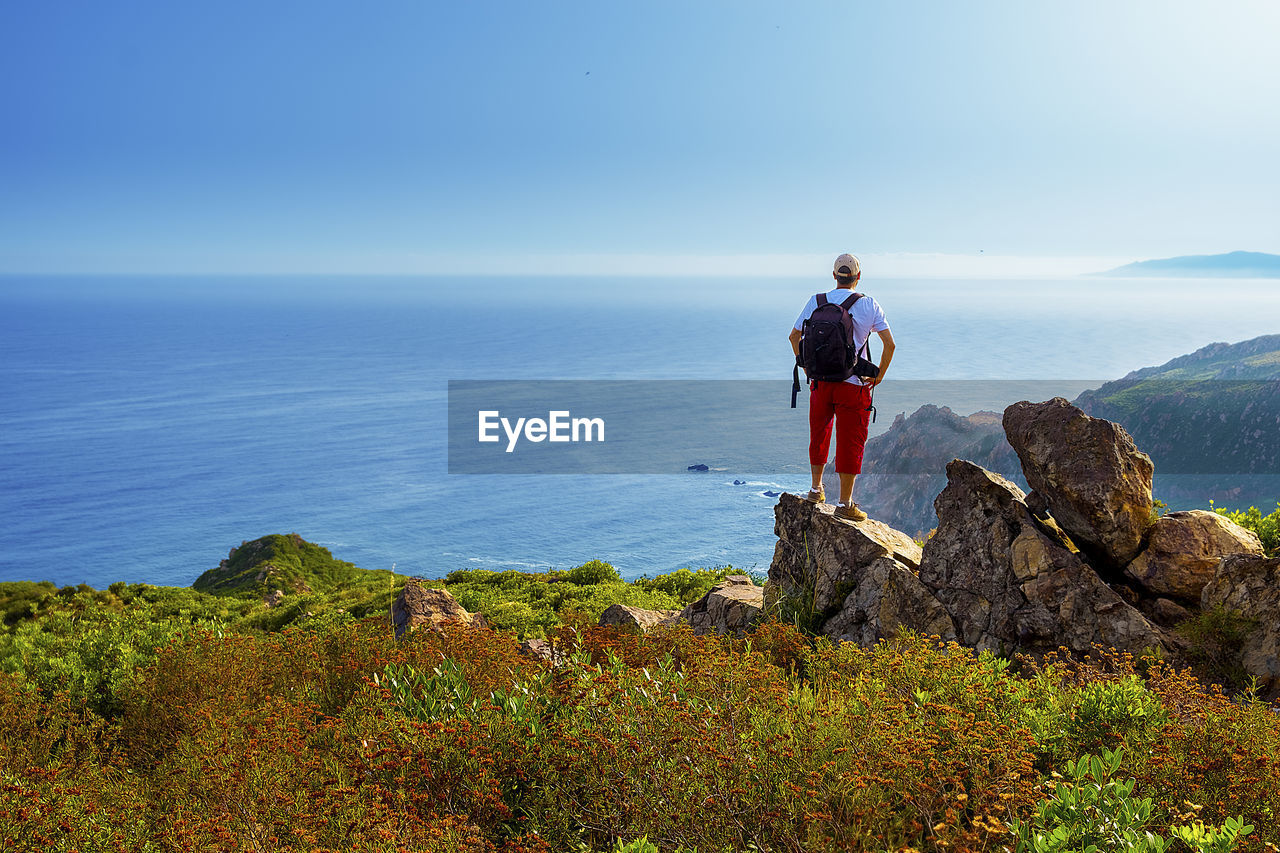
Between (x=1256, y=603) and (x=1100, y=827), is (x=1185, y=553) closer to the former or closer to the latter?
(x=1256, y=603)

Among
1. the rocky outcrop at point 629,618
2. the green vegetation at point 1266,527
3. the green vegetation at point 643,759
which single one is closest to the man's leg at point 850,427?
the green vegetation at point 643,759

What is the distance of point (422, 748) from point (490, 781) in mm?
542

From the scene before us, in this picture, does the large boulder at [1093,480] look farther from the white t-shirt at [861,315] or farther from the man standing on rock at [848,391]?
the white t-shirt at [861,315]

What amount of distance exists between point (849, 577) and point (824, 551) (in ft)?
1.75

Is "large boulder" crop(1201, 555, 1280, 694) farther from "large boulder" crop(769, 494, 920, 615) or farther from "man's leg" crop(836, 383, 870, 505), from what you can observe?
"man's leg" crop(836, 383, 870, 505)

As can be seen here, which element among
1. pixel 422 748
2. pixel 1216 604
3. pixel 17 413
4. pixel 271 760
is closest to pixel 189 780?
pixel 271 760

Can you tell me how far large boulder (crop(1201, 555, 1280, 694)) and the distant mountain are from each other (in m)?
102

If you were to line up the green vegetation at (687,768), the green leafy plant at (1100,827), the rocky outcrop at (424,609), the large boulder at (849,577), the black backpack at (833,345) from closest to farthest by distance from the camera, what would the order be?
the green leafy plant at (1100,827) → the green vegetation at (687,768) → the large boulder at (849,577) → the black backpack at (833,345) → the rocky outcrop at (424,609)

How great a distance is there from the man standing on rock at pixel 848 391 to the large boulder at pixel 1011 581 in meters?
1.26

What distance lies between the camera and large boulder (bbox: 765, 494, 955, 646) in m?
9.88

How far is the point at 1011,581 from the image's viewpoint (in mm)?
9430

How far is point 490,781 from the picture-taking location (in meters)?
5.37

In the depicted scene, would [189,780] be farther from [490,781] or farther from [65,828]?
[490,781]

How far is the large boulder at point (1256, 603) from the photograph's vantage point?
→ 816 cm
